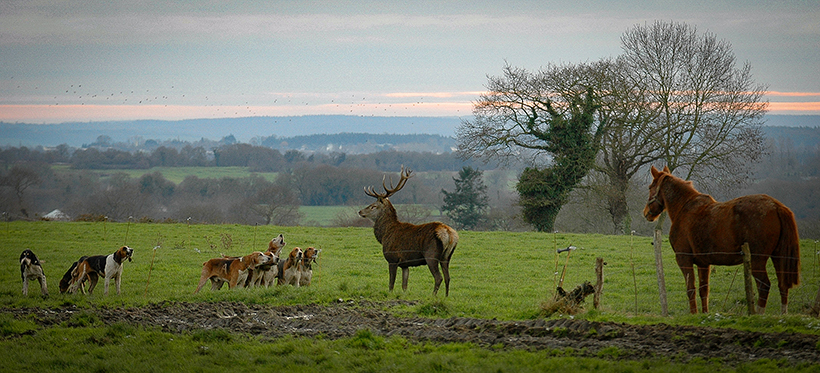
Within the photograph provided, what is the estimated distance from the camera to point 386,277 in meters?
16.5

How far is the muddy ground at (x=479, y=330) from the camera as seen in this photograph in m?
7.16

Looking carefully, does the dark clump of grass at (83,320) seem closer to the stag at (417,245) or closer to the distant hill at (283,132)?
the stag at (417,245)

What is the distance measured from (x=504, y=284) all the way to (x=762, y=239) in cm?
669

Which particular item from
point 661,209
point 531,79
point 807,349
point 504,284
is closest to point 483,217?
point 531,79

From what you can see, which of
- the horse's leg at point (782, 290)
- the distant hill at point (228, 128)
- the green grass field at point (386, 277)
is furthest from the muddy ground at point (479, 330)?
the distant hill at point (228, 128)

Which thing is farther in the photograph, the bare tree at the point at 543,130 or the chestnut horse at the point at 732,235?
the bare tree at the point at 543,130

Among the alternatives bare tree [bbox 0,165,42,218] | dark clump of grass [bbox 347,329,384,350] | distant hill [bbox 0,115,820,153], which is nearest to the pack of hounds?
dark clump of grass [bbox 347,329,384,350]

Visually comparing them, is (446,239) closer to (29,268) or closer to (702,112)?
(29,268)

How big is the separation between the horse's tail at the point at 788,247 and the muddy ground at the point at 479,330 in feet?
7.46

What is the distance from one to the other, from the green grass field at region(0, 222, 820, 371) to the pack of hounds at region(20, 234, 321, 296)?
0.41 m

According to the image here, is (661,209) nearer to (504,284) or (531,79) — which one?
(504,284)

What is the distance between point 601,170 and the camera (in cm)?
3300

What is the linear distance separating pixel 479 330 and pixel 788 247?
16.1 ft

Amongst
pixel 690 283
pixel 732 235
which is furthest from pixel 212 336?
pixel 732 235
